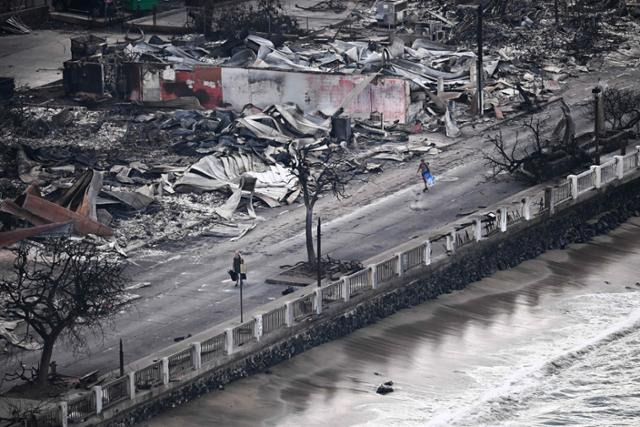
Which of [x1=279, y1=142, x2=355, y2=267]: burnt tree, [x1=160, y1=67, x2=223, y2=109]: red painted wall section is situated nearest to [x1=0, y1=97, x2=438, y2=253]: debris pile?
[x1=279, y1=142, x2=355, y2=267]: burnt tree

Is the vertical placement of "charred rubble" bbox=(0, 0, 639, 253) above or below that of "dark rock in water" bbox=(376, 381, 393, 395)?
above

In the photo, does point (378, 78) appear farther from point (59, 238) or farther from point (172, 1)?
point (172, 1)

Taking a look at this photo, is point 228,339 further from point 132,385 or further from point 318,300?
point 318,300

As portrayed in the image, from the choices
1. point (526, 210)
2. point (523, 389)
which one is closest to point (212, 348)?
point (523, 389)

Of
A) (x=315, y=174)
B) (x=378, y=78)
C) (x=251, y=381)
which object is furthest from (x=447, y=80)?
(x=251, y=381)

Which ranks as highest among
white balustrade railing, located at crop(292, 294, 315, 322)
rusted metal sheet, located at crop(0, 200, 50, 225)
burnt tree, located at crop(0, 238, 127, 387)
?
burnt tree, located at crop(0, 238, 127, 387)

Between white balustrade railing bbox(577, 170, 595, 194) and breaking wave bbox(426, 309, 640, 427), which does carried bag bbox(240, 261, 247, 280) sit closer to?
breaking wave bbox(426, 309, 640, 427)
